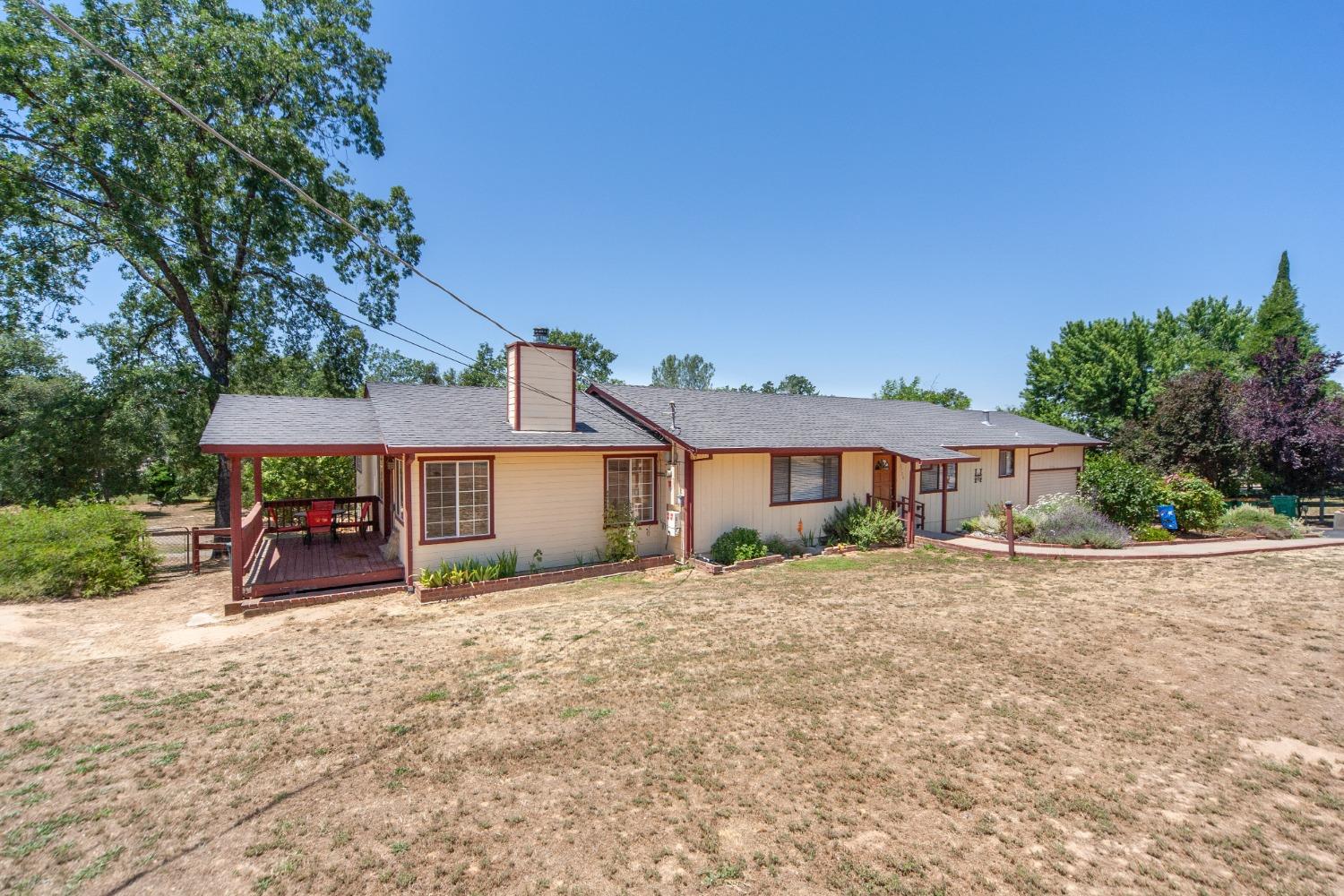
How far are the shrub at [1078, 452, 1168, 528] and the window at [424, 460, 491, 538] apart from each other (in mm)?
15949

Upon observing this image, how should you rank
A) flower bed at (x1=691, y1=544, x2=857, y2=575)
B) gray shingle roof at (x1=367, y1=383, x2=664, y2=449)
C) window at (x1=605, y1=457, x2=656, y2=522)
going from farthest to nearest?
window at (x1=605, y1=457, x2=656, y2=522), flower bed at (x1=691, y1=544, x2=857, y2=575), gray shingle roof at (x1=367, y1=383, x2=664, y2=449)

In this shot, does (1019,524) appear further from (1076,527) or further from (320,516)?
(320,516)

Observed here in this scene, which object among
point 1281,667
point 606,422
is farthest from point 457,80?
point 1281,667

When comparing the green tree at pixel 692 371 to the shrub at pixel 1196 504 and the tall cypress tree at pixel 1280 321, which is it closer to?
the tall cypress tree at pixel 1280 321

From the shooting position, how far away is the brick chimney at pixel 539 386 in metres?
12.0

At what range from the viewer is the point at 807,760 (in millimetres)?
4547

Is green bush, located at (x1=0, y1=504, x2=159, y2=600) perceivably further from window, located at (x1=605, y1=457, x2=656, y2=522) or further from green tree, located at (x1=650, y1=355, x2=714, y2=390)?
green tree, located at (x1=650, y1=355, x2=714, y2=390)

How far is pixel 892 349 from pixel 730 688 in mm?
33424

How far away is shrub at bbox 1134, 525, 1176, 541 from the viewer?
14383 millimetres

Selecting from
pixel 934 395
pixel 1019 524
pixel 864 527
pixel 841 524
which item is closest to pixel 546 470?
pixel 841 524

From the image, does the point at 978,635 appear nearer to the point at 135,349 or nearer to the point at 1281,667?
the point at 1281,667

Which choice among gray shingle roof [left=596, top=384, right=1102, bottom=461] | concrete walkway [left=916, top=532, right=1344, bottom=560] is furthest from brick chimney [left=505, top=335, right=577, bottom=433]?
concrete walkway [left=916, top=532, right=1344, bottom=560]

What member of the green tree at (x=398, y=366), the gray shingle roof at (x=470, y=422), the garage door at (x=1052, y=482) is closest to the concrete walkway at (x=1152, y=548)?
the garage door at (x=1052, y=482)

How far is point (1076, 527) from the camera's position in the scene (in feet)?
46.2
